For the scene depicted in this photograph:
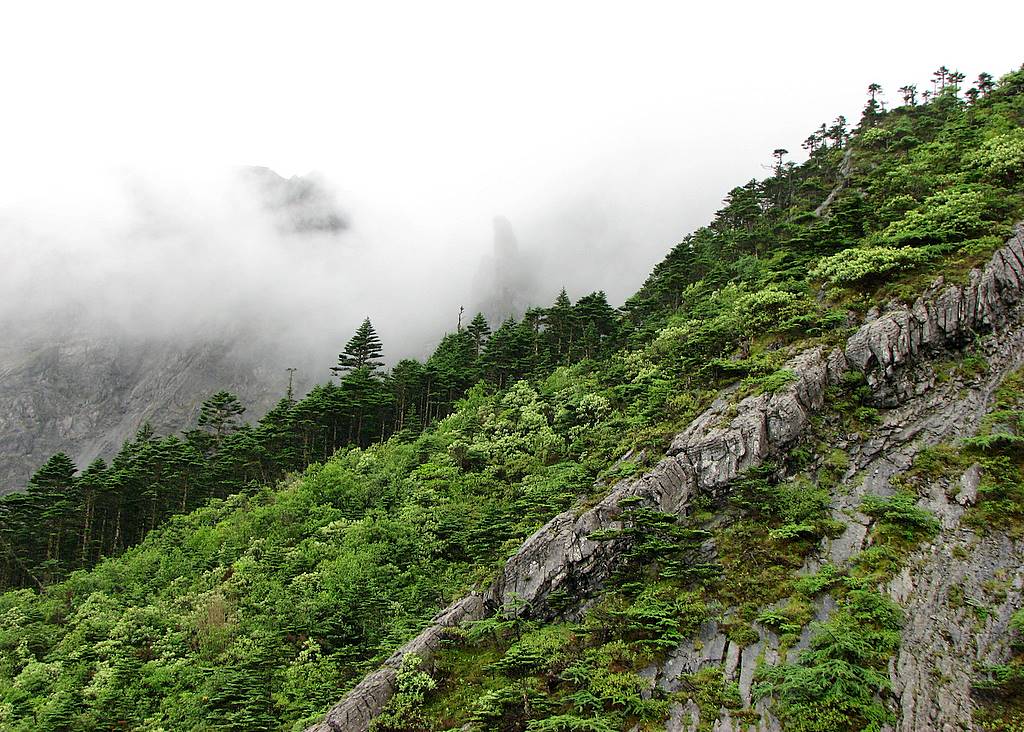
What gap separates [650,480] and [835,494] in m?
6.78

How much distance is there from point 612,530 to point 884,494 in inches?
396

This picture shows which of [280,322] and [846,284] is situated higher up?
[280,322]

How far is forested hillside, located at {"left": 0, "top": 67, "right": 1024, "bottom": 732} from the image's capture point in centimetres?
1800

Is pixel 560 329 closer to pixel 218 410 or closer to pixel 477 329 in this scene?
pixel 477 329

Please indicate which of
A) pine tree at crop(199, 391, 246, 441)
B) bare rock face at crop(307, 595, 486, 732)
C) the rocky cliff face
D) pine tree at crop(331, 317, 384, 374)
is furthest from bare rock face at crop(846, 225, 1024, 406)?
pine tree at crop(199, 391, 246, 441)

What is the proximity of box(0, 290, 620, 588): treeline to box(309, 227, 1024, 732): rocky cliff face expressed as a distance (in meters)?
24.4

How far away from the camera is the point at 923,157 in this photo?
146 feet

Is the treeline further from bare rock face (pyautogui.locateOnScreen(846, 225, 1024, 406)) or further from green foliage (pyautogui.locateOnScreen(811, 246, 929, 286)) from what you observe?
bare rock face (pyautogui.locateOnScreen(846, 225, 1024, 406))

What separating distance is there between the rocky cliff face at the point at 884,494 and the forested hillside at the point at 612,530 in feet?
0.57

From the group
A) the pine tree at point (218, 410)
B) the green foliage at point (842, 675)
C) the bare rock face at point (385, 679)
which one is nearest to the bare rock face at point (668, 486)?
the bare rock face at point (385, 679)

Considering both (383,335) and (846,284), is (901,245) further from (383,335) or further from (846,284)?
(383,335)

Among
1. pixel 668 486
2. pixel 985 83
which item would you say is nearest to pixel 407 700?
pixel 668 486

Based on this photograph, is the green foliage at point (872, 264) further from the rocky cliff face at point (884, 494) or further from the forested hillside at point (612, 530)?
the rocky cliff face at point (884, 494)

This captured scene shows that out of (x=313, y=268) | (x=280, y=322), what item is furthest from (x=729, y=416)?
(x=313, y=268)
